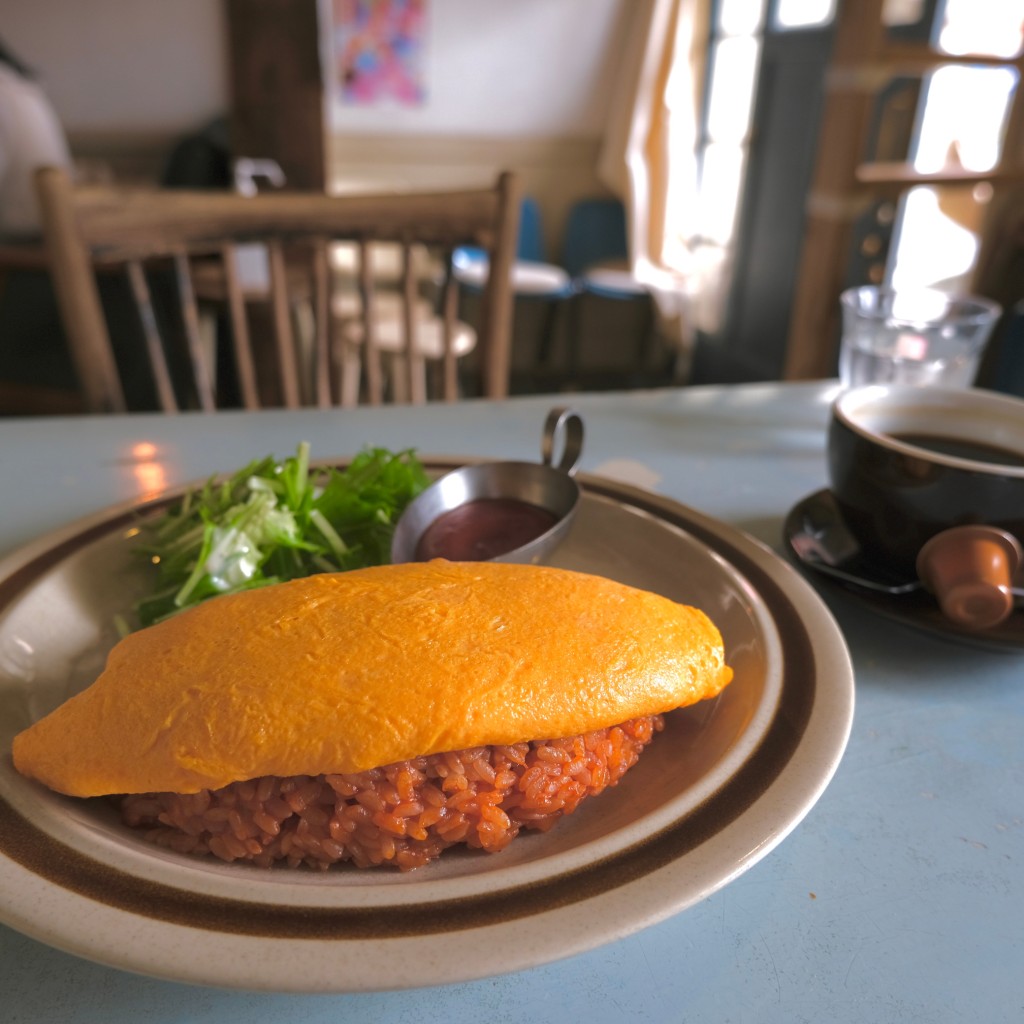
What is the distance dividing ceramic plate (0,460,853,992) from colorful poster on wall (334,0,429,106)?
5.06 m

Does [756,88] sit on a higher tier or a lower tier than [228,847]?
higher

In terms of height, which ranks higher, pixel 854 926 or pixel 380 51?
pixel 380 51

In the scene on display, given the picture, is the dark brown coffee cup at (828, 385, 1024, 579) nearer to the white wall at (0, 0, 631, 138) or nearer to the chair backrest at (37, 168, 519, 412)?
the chair backrest at (37, 168, 519, 412)

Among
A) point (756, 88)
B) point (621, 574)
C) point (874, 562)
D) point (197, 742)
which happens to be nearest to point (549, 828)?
point (197, 742)

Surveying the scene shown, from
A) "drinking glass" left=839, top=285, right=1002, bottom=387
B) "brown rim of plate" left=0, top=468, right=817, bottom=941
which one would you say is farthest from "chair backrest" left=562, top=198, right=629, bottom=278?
"brown rim of plate" left=0, top=468, right=817, bottom=941

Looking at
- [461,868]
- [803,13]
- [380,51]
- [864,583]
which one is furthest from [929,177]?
[380,51]

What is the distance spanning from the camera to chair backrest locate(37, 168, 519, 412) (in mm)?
1345

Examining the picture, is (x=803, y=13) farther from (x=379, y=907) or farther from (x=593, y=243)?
(x=379, y=907)

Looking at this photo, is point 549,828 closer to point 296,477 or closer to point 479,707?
point 479,707

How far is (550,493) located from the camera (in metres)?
Result: 0.92

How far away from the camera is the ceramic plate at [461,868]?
39cm

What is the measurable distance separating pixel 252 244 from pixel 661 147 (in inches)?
147

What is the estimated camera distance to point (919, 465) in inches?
30.2

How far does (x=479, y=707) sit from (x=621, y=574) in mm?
376
